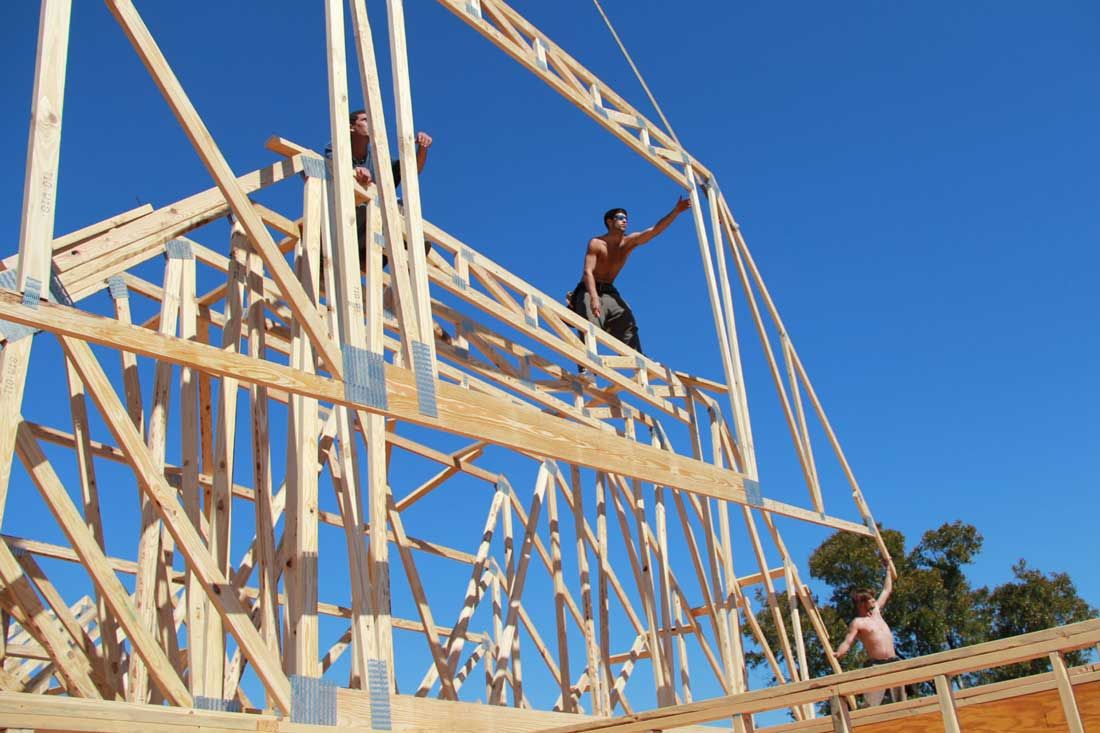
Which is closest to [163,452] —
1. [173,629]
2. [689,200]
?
[173,629]

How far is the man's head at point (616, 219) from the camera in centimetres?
1091

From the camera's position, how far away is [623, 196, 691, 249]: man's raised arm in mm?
9859

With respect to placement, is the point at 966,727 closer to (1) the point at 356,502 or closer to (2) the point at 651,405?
(1) the point at 356,502

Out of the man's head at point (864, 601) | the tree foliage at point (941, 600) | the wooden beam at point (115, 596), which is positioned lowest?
the wooden beam at point (115, 596)

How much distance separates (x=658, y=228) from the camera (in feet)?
34.6

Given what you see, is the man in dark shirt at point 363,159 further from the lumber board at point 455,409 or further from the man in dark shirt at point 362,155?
the lumber board at point 455,409

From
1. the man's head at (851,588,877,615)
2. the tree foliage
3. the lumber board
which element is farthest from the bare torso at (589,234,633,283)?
the tree foliage

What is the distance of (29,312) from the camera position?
4043 millimetres

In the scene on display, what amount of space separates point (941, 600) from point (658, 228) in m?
17.5

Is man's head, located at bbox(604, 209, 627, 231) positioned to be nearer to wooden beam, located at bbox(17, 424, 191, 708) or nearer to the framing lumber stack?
the framing lumber stack

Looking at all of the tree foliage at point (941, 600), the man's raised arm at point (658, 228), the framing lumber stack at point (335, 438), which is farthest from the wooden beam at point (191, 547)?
the tree foliage at point (941, 600)

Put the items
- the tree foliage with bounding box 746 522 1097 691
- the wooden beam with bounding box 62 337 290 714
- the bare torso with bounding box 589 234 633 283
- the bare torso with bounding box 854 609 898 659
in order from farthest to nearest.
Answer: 1. the tree foliage with bounding box 746 522 1097 691
2. the bare torso with bounding box 589 234 633 283
3. the bare torso with bounding box 854 609 898 659
4. the wooden beam with bounding box 62 337 290 714

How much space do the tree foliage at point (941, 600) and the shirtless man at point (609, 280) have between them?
15391 millimetres

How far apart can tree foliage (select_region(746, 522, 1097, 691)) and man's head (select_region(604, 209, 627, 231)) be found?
15958 millimetres
